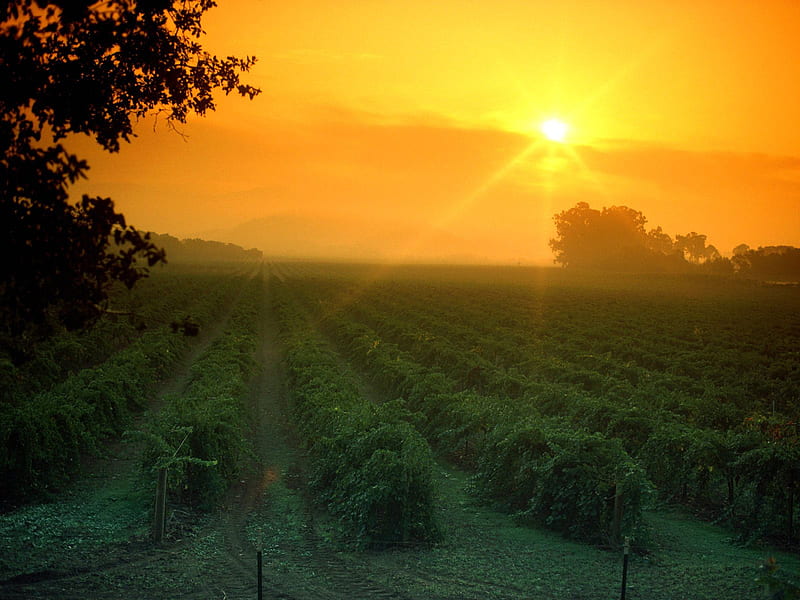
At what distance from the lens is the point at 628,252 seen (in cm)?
12475

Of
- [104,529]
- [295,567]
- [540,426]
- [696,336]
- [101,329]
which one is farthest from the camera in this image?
[696,336]

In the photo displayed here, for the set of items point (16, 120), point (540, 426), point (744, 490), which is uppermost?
point (16, 120)

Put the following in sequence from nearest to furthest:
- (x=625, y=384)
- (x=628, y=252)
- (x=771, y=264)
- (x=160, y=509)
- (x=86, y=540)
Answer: (x=86, y=540), (x=160, y=509), (x=625, y=384), (x=771, y=264), (x=628, y=252)

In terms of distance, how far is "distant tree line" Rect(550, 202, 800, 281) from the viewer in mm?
108875

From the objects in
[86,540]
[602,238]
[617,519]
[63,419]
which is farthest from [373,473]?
[602,238]

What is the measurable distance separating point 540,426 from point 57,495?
8.42 meters

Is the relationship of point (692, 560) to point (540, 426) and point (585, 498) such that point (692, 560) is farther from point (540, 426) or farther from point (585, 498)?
point (540, 426)

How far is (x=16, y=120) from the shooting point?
5.90 meters

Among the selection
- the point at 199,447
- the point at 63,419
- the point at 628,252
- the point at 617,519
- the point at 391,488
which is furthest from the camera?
the point at 628,252

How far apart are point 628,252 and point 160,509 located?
4961 inches

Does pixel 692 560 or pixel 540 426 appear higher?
pixel 540 426

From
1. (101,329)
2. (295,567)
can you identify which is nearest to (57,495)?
(295,567)

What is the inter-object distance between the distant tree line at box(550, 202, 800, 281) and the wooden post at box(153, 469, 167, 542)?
377ft

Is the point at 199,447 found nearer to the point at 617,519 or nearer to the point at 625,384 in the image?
the point at 617,519
